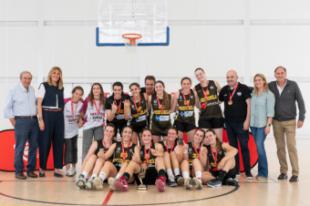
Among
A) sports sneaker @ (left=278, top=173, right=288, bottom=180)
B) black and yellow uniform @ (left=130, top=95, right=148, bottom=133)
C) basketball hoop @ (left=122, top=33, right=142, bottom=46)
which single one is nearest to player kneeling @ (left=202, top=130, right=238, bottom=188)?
sports sneaker @ (left=278, top=173, right=288, bottom=180)

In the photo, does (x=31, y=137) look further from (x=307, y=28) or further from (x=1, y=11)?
(x=307, y=28)

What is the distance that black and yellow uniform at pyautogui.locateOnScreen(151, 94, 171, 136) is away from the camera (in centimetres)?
477

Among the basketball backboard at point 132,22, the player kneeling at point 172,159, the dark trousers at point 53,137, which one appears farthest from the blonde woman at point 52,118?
the basketball backboard at point 132,22

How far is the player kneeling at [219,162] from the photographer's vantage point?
429cm

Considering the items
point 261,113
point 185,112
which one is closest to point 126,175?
point 185,112

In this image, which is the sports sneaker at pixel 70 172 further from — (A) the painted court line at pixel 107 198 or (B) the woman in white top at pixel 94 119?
(A) the painted court line at pixel 107 198

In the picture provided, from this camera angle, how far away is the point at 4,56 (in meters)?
10.7

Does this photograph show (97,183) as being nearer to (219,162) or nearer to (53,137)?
(53,137)

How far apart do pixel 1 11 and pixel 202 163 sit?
29.7 ft

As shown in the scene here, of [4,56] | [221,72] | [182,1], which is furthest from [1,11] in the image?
[221,72]

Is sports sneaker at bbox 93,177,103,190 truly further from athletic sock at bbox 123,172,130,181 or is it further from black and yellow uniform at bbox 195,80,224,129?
black and yellow uniform at bbox 195,80,224,129

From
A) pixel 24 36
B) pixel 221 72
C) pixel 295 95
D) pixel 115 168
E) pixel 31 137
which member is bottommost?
pixel 115 168

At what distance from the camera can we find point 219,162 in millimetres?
4375

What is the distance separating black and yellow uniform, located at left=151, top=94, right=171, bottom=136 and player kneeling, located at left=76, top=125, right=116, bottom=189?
64cm
